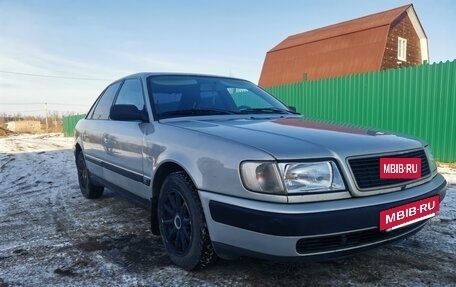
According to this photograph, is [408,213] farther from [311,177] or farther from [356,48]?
[356,48]

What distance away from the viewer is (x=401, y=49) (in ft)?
71.3

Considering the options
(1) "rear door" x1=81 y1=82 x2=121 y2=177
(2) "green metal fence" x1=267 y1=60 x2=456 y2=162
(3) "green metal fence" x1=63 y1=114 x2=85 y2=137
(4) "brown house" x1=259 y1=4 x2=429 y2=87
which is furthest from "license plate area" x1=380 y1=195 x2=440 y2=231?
(3) "green metal fence" x1=63 y1=114 x2=85 y2=137

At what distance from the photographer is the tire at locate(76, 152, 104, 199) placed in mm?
5121

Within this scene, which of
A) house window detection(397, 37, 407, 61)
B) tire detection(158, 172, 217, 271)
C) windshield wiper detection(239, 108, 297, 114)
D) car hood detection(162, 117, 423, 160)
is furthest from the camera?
house window detection(397, 37, 407, 61)

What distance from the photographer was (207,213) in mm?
2346

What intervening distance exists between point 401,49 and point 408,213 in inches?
869

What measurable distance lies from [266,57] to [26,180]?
2172 cm

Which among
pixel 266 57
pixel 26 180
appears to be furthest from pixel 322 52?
pixel 26 180

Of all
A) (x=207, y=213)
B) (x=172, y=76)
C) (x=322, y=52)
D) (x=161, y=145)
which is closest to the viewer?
(x=207, y=213)

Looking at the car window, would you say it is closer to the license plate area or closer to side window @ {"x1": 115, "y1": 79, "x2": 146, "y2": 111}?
side window @ {"x1": 115, "y1": 79, "x2": 146, "y2": 111}

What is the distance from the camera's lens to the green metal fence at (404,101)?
782 centimetres

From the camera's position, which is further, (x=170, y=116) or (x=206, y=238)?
(x=170, y=116)

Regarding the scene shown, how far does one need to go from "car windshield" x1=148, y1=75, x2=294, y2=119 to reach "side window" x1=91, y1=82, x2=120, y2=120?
1.06 m

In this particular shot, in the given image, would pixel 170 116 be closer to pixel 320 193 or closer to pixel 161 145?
pixel 161 145
